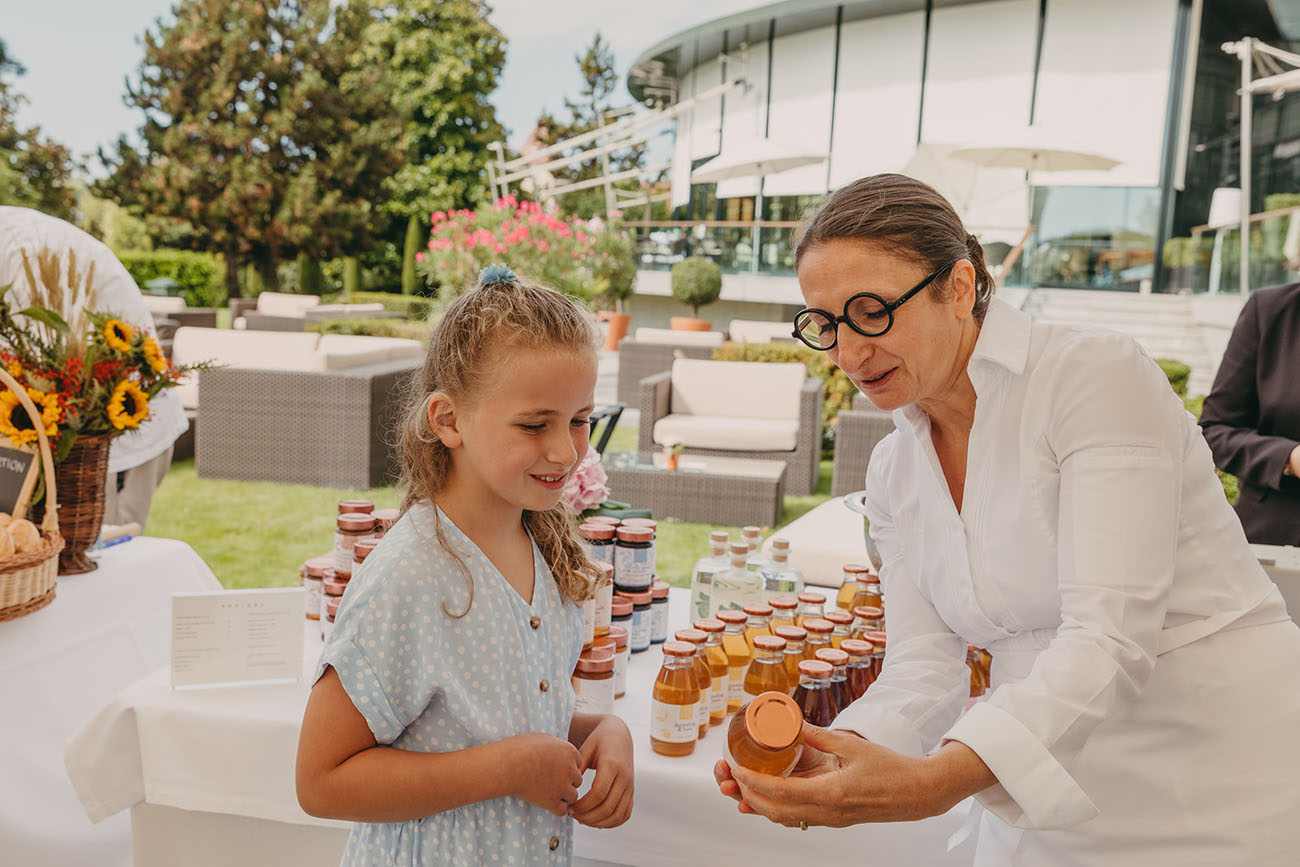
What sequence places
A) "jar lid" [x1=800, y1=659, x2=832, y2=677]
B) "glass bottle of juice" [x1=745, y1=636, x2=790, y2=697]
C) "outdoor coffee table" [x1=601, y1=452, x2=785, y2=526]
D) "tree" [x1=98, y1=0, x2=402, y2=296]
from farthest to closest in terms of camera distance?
1. "tree" [x1=98, y1=0, x2=402, y2=296]
2. "outdoor coffee table" [x1=601, y1=452, x2=785, y2=526]
3. "glass bottle of juice" [x1=745, y1=636, x2=790, y2=697]
4. "jar lid" [x1=800, y1=659, x2=832, y2=677]

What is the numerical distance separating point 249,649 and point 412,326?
33.8 ft

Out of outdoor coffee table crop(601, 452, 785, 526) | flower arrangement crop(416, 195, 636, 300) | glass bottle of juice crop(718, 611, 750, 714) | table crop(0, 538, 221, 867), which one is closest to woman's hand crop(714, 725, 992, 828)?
glass bottle of juice crop(718, 611, 750, 714)

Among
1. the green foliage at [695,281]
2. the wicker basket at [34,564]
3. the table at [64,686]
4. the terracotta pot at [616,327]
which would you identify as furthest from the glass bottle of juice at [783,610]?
the green foliage at [695,281]

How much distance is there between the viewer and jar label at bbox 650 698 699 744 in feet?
5.60

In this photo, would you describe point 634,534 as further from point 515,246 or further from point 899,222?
point 515,246

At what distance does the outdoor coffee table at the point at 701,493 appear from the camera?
648cm

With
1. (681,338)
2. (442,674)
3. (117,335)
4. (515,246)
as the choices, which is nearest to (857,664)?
(442,674)

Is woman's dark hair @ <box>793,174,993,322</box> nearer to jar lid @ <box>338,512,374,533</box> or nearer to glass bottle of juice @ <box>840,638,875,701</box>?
glass bottle of juice @ <box>840,638,875,701</box>

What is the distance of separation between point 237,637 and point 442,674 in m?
0.79

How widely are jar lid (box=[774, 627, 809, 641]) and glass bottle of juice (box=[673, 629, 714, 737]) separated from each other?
146 mm

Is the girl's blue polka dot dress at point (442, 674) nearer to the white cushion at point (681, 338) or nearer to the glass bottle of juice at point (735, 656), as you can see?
the glass bottle of juice at point (735, 656)

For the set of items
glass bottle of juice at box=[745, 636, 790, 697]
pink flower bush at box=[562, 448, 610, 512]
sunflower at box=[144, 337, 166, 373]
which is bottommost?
glass bottle of juice at box=[745, 636, 790, 697]

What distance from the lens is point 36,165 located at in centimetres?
2712

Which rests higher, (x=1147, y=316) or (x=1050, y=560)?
(x=1147, y=316)
